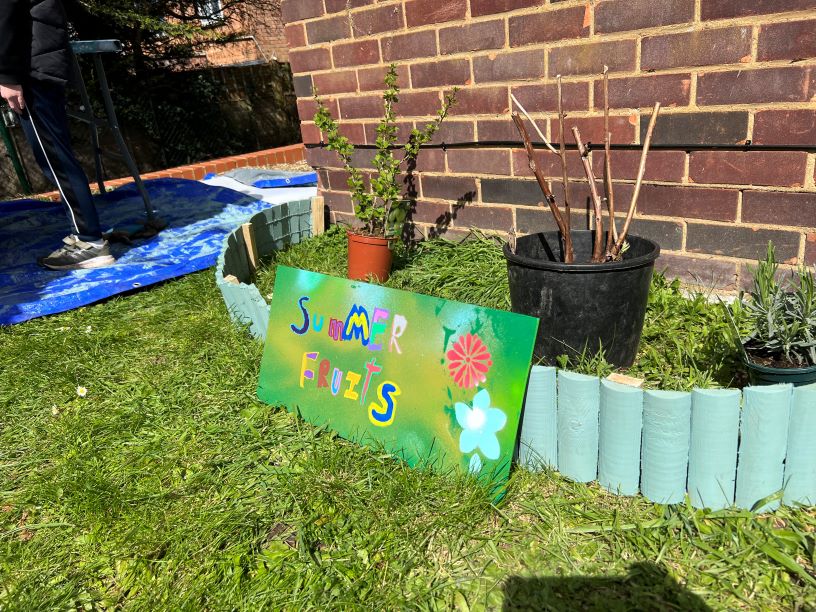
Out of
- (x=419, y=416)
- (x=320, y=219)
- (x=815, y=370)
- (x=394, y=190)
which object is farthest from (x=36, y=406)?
(x=815, y=370)

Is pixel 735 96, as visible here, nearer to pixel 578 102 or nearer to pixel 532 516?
pixel 578 102

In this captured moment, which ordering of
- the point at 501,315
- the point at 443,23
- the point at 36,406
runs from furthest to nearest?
1. the point at 443,23
2. the point at 36,406
3. the point at 501,315

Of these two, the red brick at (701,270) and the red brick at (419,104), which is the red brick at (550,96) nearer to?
the red brick at (419,104)

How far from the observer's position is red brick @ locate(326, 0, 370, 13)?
3.38 meters

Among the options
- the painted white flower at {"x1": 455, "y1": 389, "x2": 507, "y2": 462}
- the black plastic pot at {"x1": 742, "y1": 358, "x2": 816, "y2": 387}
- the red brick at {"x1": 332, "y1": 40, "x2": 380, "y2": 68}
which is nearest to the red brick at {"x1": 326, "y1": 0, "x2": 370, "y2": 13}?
the red brick at {"x1": 332, "y1": 40, "x2": 380, "y2": 68}

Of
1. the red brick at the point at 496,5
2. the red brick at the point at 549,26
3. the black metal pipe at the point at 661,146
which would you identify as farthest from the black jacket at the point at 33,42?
the red brick at the point at 549,26

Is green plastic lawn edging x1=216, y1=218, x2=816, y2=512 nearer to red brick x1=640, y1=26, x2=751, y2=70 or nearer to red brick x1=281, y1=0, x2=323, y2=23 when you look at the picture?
red brick x1=640, y1=26, x2=751, y2=70

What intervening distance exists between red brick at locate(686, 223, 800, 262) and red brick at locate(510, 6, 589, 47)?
39.1 inches

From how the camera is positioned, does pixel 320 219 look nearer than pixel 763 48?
No

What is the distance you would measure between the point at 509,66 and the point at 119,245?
3.31m

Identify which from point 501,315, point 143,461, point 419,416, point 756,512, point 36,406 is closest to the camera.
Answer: point 756,512

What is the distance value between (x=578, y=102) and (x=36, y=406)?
2.72 meters

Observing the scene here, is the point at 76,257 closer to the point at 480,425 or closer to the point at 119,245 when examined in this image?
the point at 119,245

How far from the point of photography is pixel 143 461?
2.11 metres
